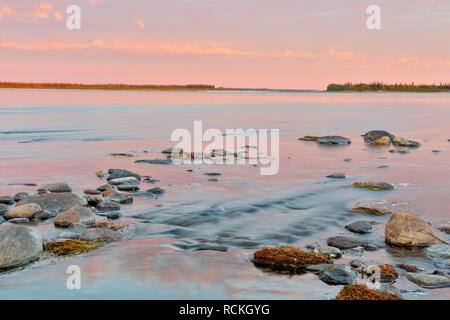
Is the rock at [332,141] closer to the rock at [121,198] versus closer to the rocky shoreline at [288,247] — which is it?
the rocky shoreline at [288,247]

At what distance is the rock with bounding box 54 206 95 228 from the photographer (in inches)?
419

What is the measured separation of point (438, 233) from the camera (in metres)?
10.1

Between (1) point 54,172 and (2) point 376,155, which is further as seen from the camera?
(2) point 376,155

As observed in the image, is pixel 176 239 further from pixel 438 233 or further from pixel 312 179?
pixel 312 179

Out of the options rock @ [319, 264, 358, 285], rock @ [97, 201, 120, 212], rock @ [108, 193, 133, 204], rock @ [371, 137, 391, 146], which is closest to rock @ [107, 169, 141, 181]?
rock @ [108, 193, 133, 204]

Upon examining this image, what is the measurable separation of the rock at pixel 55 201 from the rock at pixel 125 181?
2806 millimetres

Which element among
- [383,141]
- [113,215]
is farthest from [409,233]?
[383,141]

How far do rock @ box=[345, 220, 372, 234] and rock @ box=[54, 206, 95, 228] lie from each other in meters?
6.13

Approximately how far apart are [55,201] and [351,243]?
25.0 feet

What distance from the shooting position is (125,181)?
50.3 feet

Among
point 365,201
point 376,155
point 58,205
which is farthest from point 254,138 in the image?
point 58,205

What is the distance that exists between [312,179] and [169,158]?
736 cm

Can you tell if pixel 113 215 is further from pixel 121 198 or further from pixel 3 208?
pixel 3 208

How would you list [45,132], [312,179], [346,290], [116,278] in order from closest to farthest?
[346,290] < [116,278] < [312,179] < [45,132]
